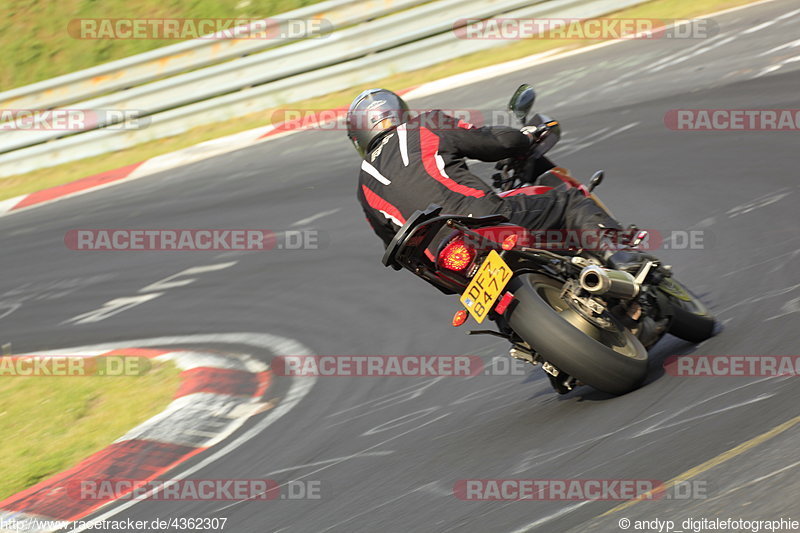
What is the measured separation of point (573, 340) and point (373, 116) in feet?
4.89

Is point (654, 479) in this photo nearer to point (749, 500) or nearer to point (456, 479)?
point (749, 500)

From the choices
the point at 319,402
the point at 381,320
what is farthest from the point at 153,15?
the point at 319,402

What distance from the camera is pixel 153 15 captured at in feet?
54.2

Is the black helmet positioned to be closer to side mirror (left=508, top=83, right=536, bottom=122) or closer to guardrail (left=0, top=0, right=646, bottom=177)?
side mirror (left=508, top=83, right=536, bottom=122)

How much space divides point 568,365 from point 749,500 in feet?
4.89

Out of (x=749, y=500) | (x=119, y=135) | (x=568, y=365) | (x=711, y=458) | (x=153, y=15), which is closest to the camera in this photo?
(x=749, y=500)

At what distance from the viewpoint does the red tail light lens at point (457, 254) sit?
186 inches

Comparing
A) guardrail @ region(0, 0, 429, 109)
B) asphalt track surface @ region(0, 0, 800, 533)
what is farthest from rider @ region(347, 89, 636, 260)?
guardrail @ region(0, 0, 429, 109)

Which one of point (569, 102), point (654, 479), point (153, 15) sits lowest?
point (654, 479)

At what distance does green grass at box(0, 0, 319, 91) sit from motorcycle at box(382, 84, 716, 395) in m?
11.8

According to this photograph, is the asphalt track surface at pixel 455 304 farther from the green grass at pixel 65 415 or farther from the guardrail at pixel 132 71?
the guardrail at pixel 132 71

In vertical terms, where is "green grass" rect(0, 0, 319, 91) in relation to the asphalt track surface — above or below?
above

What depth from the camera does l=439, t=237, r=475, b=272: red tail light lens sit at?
4.72 m

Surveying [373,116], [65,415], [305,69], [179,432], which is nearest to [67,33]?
[305,69]
